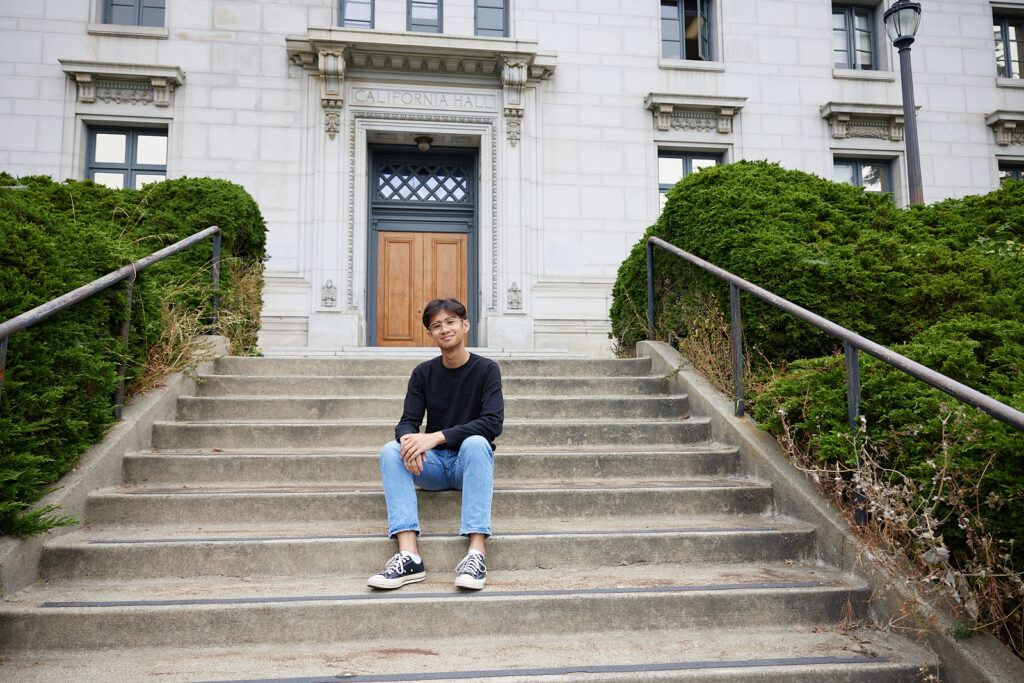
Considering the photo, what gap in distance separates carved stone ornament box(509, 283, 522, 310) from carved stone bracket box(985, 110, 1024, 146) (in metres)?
9.20

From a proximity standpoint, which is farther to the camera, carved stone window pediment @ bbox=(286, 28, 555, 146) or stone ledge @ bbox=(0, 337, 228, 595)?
carved stone window pediment @ bbox=(286, 28, 555, 146)

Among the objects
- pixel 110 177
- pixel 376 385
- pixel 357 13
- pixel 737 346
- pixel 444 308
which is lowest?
pixel 376 385

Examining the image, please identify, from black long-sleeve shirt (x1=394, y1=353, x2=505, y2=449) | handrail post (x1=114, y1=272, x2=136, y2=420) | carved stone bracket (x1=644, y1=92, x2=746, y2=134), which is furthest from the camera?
carved stone bracket (x1=644, y1=92, x2=746, y2=134)

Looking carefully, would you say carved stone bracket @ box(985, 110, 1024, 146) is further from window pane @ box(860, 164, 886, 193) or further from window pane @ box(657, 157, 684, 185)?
window pane @ box(657, 157, 684, 185)

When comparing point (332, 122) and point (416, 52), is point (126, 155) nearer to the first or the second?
point (332, 122)

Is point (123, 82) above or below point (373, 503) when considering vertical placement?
above

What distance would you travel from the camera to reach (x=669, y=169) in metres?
11.6

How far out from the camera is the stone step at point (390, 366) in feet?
18.4

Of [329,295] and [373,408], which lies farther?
[329,295]

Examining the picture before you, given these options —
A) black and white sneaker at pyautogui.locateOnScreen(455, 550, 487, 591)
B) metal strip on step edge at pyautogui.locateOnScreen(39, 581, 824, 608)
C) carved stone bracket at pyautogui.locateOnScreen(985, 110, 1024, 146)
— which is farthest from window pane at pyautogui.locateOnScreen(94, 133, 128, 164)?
carved stone bracket at pyautogui.locateOnScreen(985, 110, 1024, 146)

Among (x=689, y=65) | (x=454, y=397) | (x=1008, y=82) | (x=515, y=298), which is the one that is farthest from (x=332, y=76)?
(x=1008, y=82)

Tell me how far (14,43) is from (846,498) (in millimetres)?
12337

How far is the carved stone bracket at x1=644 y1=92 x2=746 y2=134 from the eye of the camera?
11180 mm

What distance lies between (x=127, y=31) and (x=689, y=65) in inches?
355
